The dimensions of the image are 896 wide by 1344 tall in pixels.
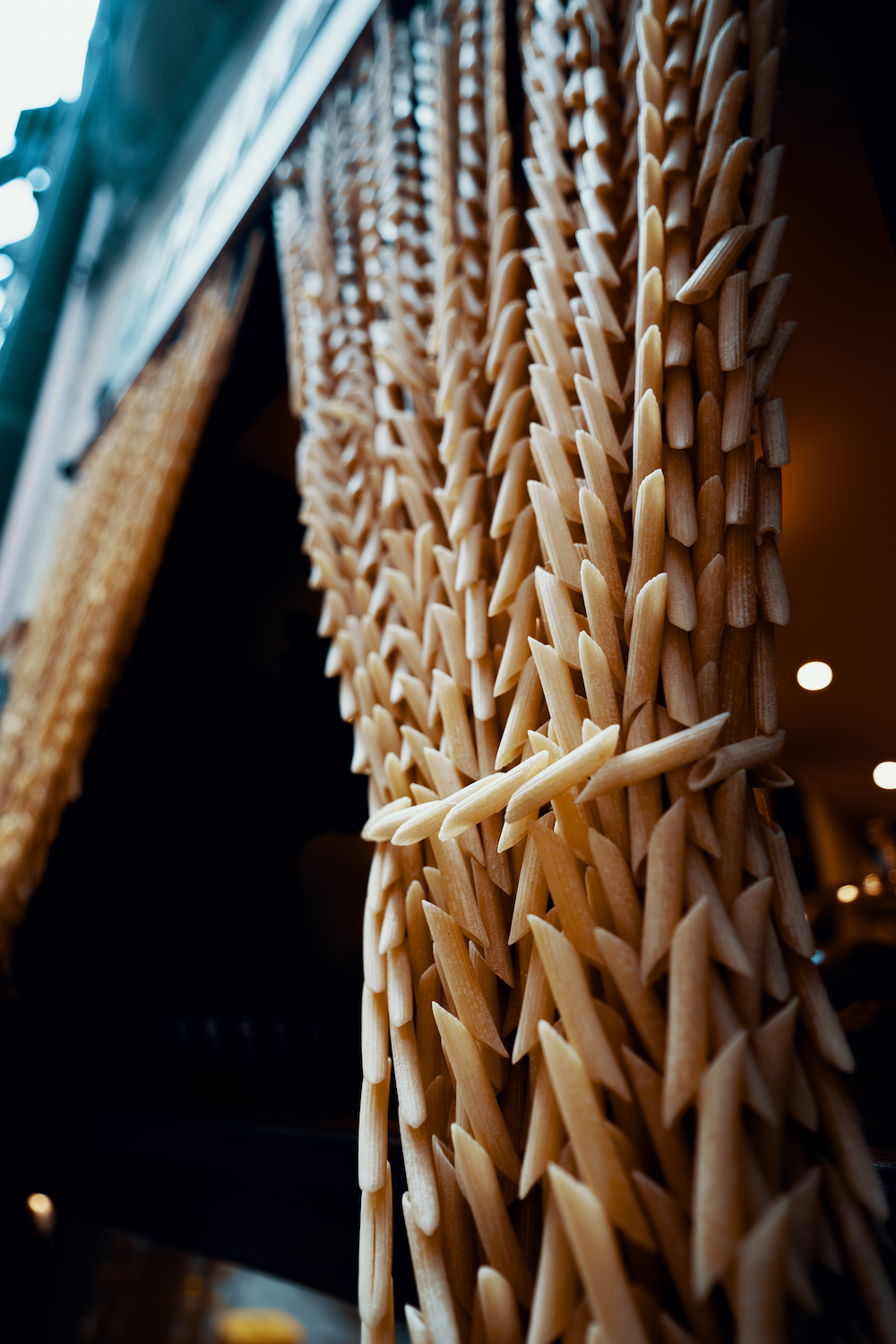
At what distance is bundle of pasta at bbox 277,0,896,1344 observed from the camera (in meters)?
0.15

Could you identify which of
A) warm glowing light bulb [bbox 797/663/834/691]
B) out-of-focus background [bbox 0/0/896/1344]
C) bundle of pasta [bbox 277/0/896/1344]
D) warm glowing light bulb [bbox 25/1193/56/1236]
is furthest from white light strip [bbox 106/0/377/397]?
warm glowing light bulb [bbox 25/1193/56/1236]

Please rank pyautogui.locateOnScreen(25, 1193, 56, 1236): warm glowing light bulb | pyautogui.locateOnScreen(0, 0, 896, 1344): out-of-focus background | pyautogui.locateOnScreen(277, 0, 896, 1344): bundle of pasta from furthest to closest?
pyautogui.locateOnScreen(25, 1193, 56, 1236): warm glowing light bulb < pyautogui.locateOnScreen(0, 0, 896, 1344): out-of-focus background < pyautogui.locateOnScreen(277, 0, 896, 1344): bundle of pasta

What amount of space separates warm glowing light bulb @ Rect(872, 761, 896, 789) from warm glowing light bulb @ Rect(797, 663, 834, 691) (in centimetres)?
5

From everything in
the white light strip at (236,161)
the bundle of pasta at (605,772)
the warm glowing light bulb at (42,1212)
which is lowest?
the warm glowing light bulb at (42,1212)

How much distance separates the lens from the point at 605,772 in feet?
0.58

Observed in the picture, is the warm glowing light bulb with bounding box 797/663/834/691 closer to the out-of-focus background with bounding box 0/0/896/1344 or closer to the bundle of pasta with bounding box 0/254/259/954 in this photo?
the out-of-focus background with bounding box 0/0/896/1344

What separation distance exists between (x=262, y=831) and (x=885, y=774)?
1.45 feet

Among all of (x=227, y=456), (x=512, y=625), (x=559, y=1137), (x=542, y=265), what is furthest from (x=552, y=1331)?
(x=227, y=456)

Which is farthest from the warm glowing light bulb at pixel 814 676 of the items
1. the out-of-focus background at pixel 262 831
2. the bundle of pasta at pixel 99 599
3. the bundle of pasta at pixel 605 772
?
the bundle of pasta at pixel 99 599

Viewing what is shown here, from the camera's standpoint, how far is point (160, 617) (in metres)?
0.68

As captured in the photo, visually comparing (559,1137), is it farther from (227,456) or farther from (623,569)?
(227,456)

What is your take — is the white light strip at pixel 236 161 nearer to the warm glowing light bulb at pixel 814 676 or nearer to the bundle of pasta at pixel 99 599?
the bundle of pasta at pixel 99 599

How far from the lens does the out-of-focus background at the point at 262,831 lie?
1.13 ft

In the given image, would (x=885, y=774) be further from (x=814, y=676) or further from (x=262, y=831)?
(x=262, y=831)
